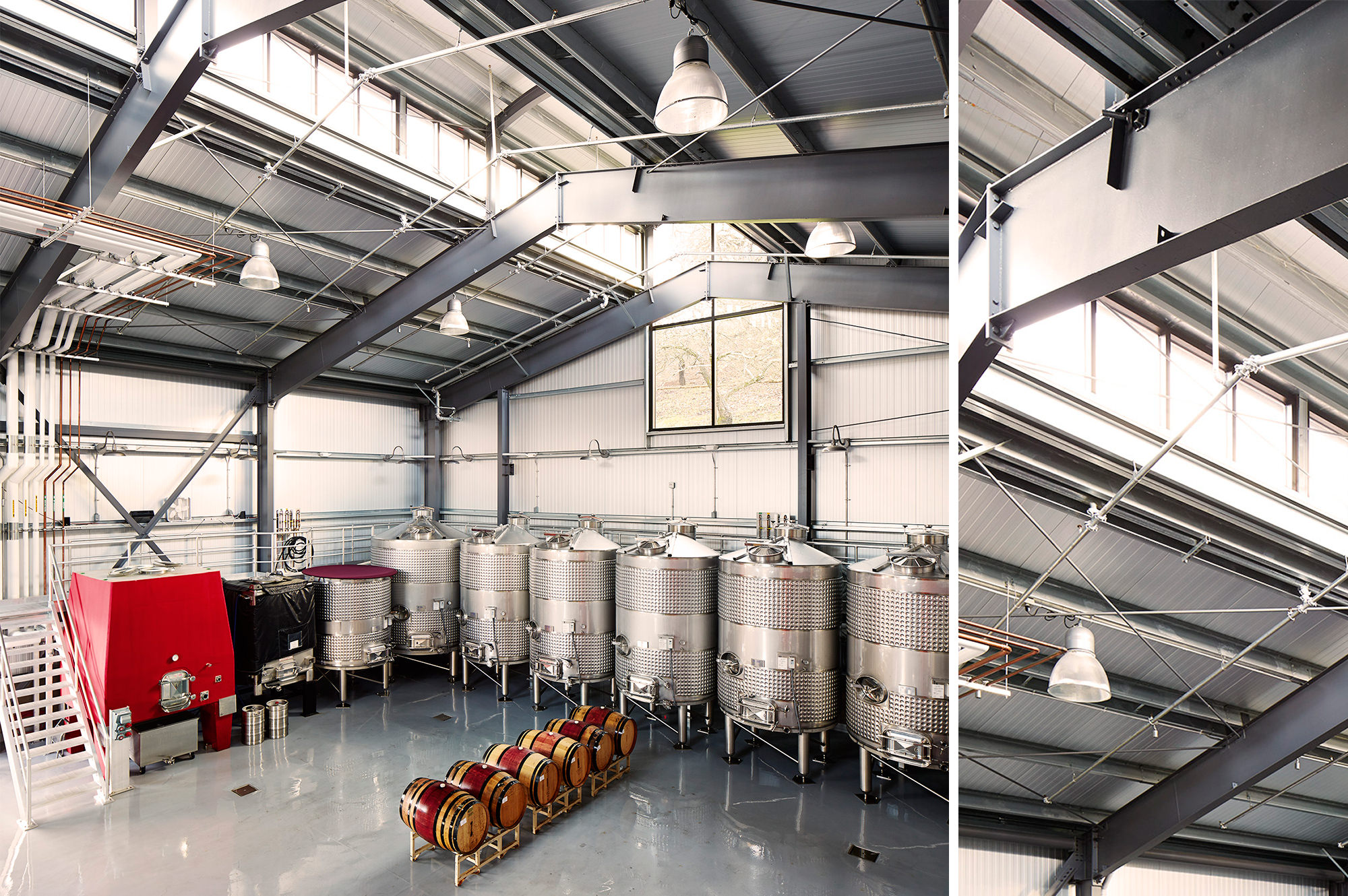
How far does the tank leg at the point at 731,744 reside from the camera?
8.95 m

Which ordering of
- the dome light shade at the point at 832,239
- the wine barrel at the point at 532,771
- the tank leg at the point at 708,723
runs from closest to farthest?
the wine barrel at the point at 532,771 < the dome light shade at the point at 832,239 < the tank leg at the point at 708,723

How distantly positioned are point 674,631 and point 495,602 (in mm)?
3521

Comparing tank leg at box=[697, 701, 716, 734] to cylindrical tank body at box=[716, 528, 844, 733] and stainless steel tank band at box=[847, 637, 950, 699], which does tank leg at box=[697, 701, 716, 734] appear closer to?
cylindrical tank body at box=[716, 528, 844, 733]

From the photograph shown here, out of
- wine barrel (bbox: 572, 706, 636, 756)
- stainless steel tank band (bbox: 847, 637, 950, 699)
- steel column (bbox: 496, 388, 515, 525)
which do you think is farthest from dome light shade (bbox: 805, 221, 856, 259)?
steel column (bbox: 496, 388, 515, 525)

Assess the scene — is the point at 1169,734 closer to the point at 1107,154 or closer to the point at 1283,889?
the point at 1283,889

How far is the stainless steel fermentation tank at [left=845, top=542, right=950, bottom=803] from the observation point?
740 centimetres

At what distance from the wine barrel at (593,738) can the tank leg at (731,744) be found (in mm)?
1668

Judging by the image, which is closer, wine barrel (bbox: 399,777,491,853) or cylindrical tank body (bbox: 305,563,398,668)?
wine barrel (bbox: 399,777,491,853)

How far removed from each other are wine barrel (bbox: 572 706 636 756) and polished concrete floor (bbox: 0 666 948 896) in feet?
1.35

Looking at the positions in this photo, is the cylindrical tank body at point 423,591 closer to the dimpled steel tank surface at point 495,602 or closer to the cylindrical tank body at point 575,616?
the dimpled steel tank surface at point 495,602

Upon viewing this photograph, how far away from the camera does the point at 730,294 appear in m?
11.1

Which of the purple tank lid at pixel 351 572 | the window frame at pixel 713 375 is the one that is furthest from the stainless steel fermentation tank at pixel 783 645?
the purple tank lid at pixel 351 572

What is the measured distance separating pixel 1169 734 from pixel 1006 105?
307 centimetres

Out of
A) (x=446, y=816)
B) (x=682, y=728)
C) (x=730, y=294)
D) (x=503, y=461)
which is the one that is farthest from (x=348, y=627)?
(x=730, y=294)
